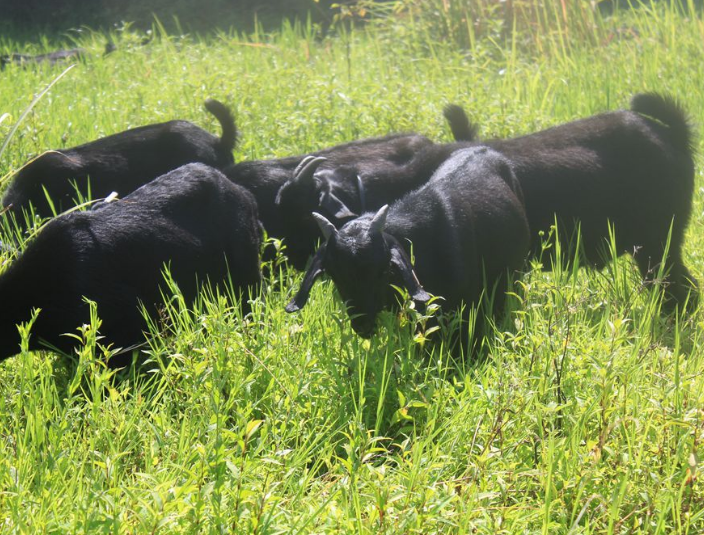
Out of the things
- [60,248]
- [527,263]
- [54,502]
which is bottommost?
[527,263]

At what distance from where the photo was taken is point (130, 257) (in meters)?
4.32

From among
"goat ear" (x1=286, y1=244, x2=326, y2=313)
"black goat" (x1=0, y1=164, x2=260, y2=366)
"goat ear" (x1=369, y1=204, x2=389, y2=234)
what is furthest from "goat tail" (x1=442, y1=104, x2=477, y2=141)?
"goat ear" (x1=286, y1=244, x2=326, y2=313)

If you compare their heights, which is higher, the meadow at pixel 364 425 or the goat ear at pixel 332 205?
the goat ear at pixel 332 205

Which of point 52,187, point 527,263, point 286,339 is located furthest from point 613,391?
point 52,187

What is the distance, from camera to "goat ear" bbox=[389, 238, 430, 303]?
12.8ft

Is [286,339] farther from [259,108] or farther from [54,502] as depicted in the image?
[259,108]

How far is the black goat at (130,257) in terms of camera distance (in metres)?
4.02

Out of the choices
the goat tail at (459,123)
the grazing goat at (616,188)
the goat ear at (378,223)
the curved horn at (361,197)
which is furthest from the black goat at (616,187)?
the goat ear at (378,223)

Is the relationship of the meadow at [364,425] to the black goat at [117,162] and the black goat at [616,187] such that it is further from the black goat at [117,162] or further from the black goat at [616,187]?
the black goat at [117,162]

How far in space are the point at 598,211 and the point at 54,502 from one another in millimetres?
3587

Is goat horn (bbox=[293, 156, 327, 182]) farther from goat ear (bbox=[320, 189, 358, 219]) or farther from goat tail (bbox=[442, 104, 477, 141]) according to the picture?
goat tail (bbox=[442, 104, 477, 141])

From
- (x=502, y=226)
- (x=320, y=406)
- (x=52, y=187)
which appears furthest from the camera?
(x=52, y=187)

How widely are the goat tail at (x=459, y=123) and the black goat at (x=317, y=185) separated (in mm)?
331

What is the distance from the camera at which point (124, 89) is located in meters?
8.61
